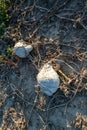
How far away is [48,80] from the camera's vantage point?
4.36 meters

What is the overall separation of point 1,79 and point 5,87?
0.41ft

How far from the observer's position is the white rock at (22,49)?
4.61 meters

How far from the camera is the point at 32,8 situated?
4.81 meters

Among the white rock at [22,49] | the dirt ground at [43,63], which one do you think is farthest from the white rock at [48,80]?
the white rock at [22,49]

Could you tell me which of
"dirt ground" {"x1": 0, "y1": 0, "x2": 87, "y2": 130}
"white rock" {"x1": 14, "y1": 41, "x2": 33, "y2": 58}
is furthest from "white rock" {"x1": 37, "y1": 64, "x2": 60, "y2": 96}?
"white rock" {"x1": 14, "y1": 41, "x2": 33, "y2": 58}

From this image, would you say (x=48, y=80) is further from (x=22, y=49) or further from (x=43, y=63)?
(x=22, y=49)

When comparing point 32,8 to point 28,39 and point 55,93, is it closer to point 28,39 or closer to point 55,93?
point 28,39

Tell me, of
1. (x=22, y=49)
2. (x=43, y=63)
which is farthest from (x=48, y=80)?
(x=22, y=49)

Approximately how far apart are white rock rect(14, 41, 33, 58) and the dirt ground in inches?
2.7

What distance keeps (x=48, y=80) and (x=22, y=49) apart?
21.7 inches

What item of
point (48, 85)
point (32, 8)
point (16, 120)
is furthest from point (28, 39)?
point (16, 120)

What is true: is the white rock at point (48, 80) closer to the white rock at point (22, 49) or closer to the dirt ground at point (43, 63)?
the dirt ground at point (43, 63)

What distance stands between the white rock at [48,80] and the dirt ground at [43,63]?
2.8 inches

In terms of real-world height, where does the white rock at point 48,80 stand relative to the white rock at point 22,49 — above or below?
below
